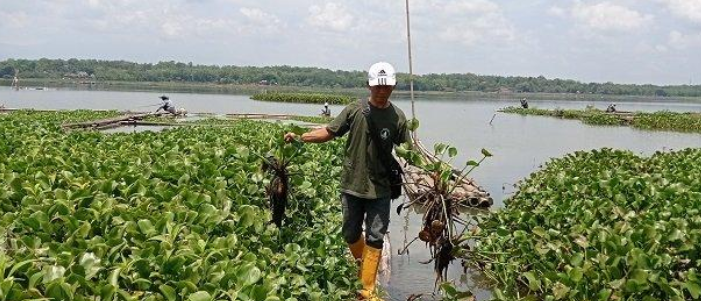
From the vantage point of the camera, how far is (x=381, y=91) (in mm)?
5059

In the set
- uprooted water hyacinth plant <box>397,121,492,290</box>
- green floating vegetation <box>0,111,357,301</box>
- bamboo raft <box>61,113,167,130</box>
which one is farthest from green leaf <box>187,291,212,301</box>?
bamboo raft <box>61,113,167,130</box>

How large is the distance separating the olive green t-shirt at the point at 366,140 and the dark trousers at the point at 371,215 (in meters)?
0.10

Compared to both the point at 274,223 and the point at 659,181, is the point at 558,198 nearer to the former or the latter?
the point at 659,181

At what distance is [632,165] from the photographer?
11305 millimetres

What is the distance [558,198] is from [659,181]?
1.28m

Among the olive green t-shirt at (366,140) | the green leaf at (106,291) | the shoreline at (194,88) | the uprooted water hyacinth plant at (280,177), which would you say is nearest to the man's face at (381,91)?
the olive green t-shirt at (366,140)

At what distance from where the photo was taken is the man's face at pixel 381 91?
502 cm

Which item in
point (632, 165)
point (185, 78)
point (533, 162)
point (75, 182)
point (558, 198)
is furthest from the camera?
point (185, 78)

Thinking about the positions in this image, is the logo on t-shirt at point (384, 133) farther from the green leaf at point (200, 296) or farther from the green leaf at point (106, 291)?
the green leaf at point (106, 291)

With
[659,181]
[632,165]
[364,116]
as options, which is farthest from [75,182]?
[632,165]

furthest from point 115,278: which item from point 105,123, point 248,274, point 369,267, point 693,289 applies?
point 105,123

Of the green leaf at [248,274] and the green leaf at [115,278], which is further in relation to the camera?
the green leaf at [248,274]

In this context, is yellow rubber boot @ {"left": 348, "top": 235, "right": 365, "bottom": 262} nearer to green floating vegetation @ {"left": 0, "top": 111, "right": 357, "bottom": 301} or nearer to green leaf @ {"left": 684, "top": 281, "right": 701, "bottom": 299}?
green floating vegetation @ {"left": 0, "top": 111, "right": 357, "bottom": 301}

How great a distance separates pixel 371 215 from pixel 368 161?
0.46 meters
